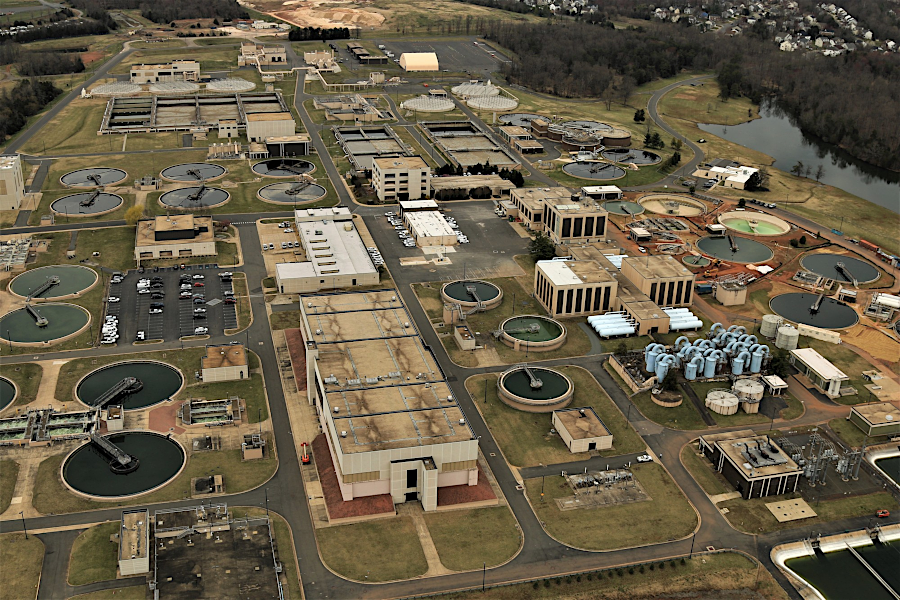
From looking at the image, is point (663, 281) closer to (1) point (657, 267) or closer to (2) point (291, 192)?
(1) point (657, 267)

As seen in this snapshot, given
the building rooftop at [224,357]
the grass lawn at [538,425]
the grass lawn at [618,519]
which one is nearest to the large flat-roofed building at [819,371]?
the grass lawn at [538,425]

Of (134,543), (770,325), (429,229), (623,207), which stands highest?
(429,229)

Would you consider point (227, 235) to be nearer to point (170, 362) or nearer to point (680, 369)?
point (170, 362)

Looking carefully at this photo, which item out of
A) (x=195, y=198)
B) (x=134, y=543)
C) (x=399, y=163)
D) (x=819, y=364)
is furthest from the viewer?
(x=399, y=163)

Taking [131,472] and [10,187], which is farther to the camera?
[10,187]

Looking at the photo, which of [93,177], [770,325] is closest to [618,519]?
[770,325]

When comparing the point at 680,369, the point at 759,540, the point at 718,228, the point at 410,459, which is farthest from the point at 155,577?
the point at 718,228
